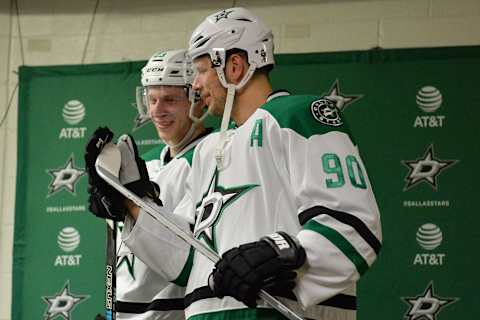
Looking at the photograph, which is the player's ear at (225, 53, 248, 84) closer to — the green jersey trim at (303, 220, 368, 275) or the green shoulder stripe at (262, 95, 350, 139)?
the green shoulder stripe at (262, 95, 350, 139)

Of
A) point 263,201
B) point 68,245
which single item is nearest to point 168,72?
point 263,201

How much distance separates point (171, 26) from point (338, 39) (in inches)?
33.0

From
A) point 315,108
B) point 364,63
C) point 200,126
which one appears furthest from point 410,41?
point 315,108

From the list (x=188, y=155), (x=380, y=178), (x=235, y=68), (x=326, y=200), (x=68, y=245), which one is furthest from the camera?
(x=68, y=245)

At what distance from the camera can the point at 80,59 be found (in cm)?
541

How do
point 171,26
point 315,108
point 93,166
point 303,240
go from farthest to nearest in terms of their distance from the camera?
point 171,26
point 93,166
point 315,108
point 303,240

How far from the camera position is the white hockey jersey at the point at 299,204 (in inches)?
98.7

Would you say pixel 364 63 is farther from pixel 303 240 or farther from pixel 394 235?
pixel 303 240

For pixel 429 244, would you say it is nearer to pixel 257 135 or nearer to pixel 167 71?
pixel 167 71

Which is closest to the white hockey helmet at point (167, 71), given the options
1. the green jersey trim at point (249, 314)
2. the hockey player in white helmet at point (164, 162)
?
the hockey player in white helmet at point (164, 162)

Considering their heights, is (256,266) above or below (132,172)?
below

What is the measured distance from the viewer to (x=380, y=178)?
4801mm

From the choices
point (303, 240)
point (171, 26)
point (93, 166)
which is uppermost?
point (171, 26)

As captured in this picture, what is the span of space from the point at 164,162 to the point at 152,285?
0.52 metres
